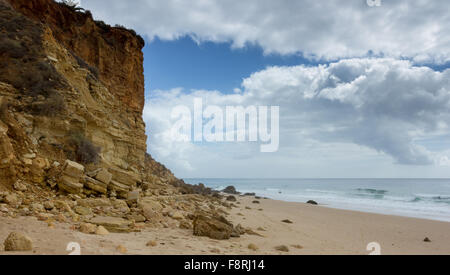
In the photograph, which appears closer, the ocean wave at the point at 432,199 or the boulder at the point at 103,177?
the boulder at the point at 103,177

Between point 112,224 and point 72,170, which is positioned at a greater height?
point 72,170

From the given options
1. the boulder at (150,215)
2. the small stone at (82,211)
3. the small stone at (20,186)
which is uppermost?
the small stone at (20,186)

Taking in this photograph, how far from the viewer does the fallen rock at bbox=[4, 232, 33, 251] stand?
3124 millimetres

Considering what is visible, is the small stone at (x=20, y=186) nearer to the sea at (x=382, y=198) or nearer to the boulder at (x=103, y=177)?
the boulder at (x=103, y=177)

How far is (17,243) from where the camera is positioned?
3154 millimetres

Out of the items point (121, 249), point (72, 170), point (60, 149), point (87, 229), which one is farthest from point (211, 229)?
point (60, 149)

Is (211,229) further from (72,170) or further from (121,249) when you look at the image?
(72,170)

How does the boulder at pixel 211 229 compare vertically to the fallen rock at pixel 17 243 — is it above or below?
below

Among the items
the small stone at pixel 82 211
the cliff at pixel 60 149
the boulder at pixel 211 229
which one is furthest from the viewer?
the boulder at pixel 211 229

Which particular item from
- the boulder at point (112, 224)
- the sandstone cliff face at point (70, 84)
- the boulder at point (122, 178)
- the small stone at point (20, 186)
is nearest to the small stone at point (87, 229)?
the boulder at point (112, 224)

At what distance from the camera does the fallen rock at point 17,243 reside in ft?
10.2

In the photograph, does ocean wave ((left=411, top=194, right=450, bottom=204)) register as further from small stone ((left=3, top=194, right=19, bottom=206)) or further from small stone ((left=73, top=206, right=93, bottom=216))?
small stone ((left=3, top=194, right=19, bottom=206))
